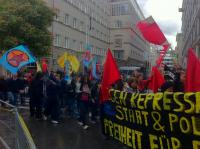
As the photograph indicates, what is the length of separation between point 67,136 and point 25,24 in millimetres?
18633

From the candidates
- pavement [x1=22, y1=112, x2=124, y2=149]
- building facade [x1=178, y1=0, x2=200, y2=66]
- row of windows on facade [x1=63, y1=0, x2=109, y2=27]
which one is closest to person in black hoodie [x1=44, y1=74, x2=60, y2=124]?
pavement [x1=22, y1=112, x2=124, y2=149]

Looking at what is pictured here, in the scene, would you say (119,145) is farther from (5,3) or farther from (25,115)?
(5,3)

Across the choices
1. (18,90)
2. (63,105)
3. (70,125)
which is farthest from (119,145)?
(18,90)

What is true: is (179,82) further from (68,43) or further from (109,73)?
(68,43)

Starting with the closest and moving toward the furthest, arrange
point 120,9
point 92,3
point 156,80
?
point 156,80, point 92,3, point 120,9

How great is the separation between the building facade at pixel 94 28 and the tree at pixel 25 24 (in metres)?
3.66

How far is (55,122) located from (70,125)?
0.58 m

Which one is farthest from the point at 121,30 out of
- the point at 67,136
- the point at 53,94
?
the point at 67,136

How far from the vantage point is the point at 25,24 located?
2698cm

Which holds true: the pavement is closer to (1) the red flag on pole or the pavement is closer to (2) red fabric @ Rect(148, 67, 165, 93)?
(2) red fabric @ Rect(148, 67, 165, 93)

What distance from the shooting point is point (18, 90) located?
1586 centimetres

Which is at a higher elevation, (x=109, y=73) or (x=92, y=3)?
(x=92, y=3)

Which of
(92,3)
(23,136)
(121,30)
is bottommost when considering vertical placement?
(23,136)

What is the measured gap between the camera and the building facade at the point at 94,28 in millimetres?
43812
